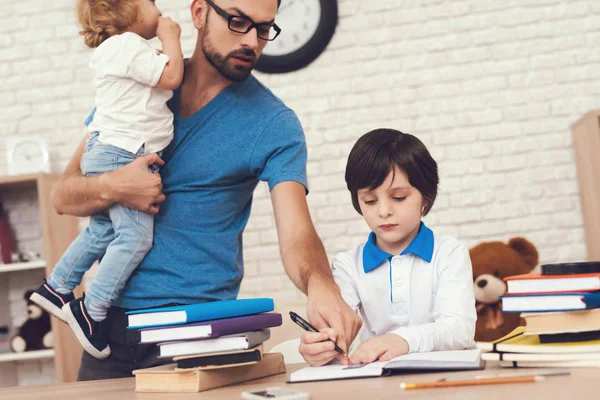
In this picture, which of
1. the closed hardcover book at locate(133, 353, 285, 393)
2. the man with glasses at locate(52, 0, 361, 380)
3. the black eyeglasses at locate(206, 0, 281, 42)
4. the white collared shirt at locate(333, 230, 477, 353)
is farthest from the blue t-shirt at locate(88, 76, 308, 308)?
the closed hardcover book at locate(133, 353, 285, 393)

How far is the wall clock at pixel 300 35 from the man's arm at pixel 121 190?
6.39ft

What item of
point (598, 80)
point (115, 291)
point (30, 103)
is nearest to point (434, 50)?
point (598, 80)

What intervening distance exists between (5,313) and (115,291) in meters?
2.31

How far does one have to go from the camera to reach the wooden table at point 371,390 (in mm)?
911

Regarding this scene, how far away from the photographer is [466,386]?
3.25ft

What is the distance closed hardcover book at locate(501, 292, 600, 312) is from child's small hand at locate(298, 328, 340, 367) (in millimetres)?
295

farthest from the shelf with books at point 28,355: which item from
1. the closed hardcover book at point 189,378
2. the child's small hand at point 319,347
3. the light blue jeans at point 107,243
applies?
the child's small hand at point 319,347

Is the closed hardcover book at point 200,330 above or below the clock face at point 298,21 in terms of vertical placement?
below

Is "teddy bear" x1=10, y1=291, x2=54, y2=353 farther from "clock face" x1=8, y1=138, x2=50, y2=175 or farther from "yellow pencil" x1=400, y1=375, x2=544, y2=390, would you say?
"yellow pencil" x1=400, y1=375, x2=544, y2=390

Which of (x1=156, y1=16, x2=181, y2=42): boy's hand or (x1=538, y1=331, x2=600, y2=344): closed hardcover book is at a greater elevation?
(x1=156, y1=16, x2=181, y2=42): boy's hand

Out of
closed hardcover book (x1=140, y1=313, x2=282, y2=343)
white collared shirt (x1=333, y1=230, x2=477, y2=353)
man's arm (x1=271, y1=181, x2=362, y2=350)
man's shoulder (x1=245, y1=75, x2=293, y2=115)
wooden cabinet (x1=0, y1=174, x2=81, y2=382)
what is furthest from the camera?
wooden cabinet (x1=0, y1=174, x2=81, y2=382)

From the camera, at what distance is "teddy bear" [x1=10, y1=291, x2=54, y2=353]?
3426 mm

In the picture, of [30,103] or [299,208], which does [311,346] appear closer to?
[299,208]

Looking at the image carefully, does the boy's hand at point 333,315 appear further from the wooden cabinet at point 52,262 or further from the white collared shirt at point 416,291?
the wooden cabinet at point 52,262
